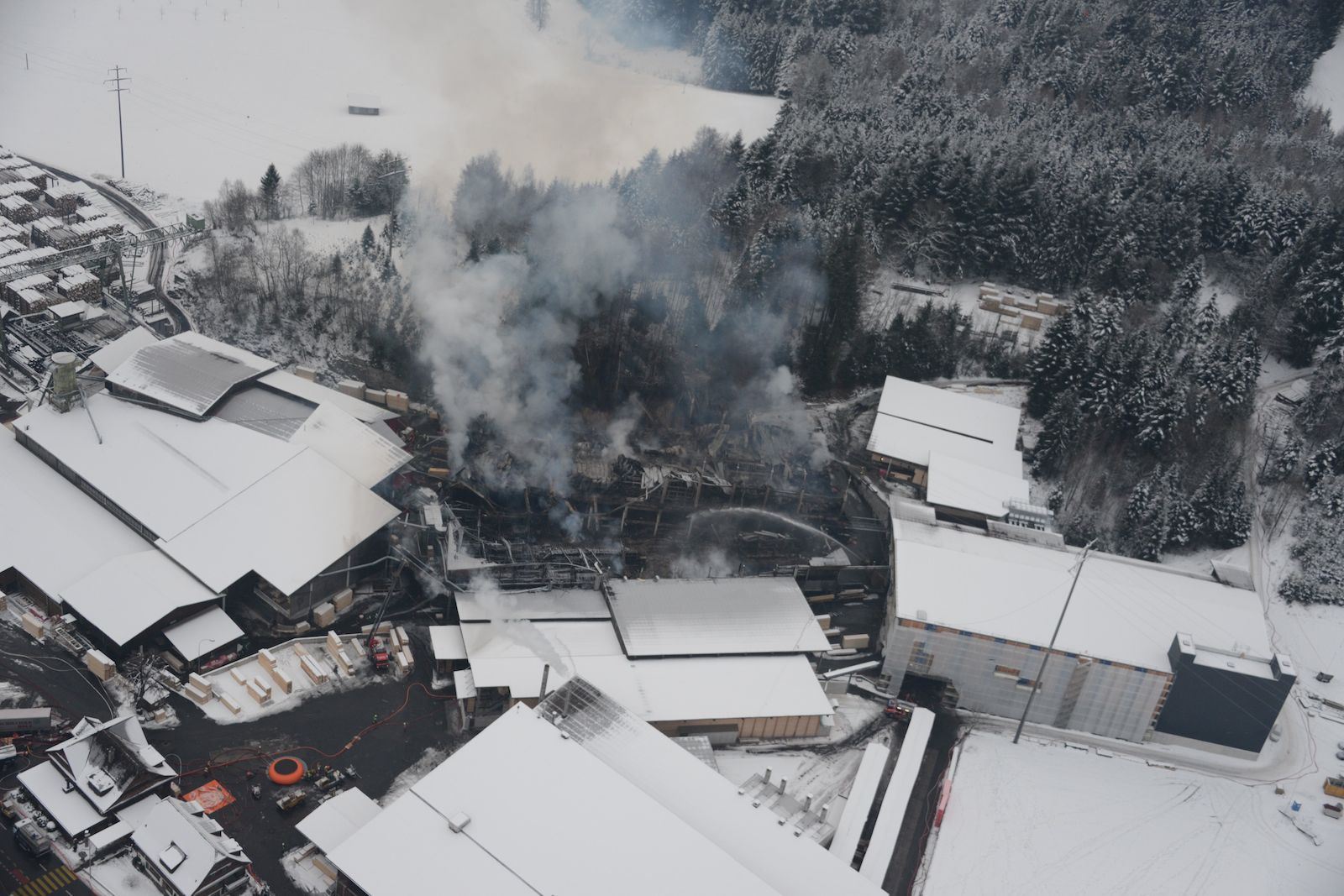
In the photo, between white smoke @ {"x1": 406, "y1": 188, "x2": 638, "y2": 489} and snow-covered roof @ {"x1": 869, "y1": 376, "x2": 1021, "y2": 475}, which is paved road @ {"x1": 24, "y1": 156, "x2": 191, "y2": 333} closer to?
white smoke @ {"x1": 406, "y1": 188, "x2": 638, "y2": 489}

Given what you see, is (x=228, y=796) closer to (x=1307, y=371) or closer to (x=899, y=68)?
(x=1307, y=371)

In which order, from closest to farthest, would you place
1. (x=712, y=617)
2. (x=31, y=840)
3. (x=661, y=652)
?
(x=31, y=840)
(x=661, y=652)
(x=712, y=617)

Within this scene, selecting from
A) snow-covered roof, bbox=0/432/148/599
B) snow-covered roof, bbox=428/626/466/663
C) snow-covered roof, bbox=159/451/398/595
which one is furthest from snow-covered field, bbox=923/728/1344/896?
snow-covered roof, bbox=0/432/148/599

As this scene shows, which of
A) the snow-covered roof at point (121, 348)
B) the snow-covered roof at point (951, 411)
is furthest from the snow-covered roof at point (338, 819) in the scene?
the snow-covered roof at point (951, 411)

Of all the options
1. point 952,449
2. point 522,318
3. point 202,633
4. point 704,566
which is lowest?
point 202,633

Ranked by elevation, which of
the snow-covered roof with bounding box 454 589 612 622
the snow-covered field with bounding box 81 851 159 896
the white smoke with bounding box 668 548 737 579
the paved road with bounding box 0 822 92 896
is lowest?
the paved road with bounding box 0 822 92 896

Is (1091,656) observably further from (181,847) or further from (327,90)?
(327,90)

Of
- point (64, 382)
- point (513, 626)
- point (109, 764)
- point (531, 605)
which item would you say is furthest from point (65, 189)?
point (109, 764)
